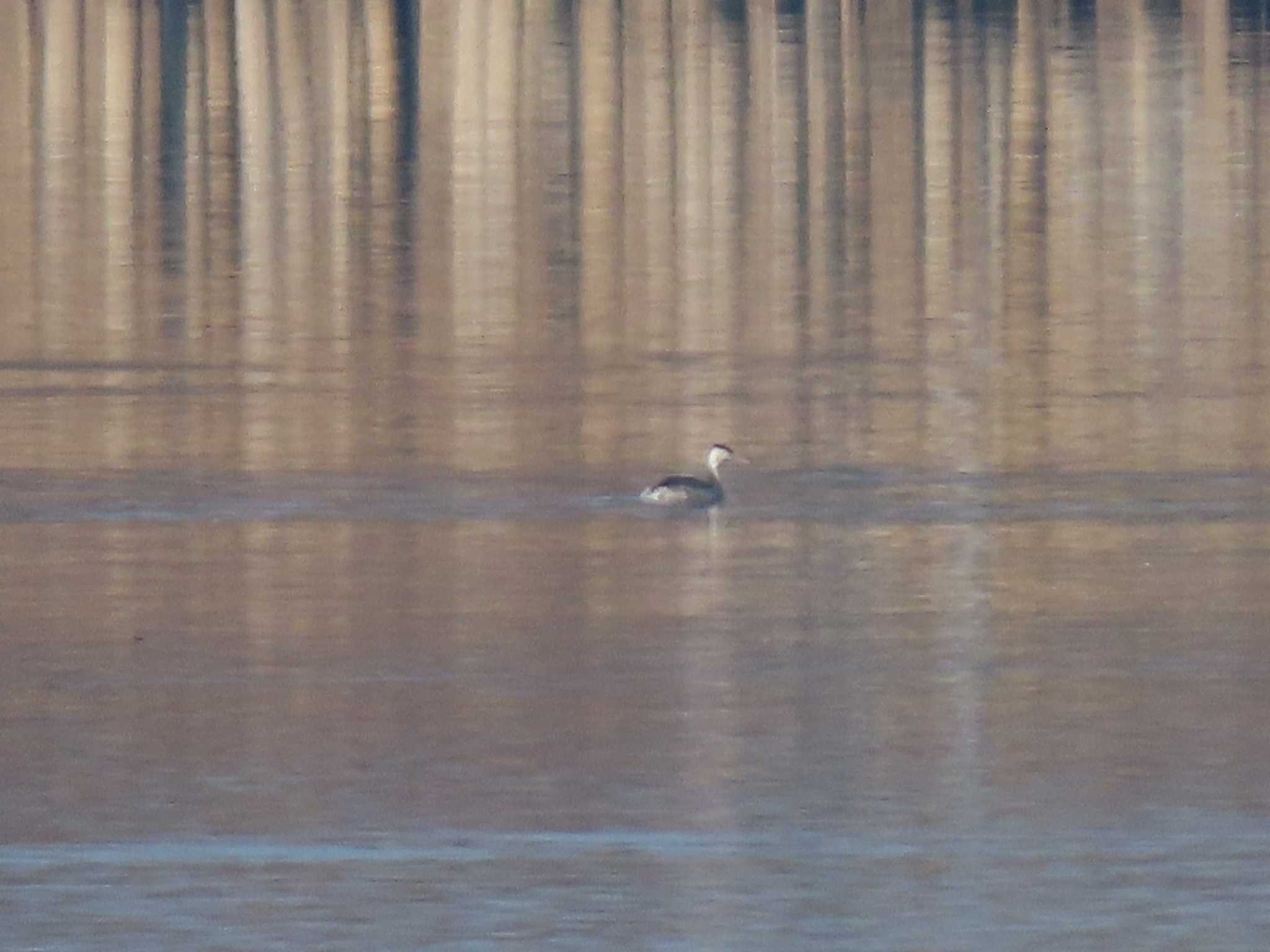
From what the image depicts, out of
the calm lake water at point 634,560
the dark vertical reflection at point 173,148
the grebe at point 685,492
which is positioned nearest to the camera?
the calm lake water at point 634,560

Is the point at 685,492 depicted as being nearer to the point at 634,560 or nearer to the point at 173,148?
the point at 634,560

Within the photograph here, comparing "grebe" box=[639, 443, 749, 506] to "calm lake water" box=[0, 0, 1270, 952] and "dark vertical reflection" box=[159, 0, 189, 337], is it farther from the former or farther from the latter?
"dark vertical reflection" box=[159, 0, 189, 337]

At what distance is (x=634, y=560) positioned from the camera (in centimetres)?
1114

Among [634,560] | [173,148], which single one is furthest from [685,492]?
[173,148]

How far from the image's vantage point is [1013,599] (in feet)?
34.1

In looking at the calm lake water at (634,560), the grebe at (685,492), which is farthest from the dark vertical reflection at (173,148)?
the grebe at (685,492)

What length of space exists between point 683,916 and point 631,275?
12.4 m

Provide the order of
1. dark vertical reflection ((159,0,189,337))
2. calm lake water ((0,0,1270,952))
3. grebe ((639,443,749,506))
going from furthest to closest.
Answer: dark vertical reflection ((159,0,189,337))
grebe ((639,443,749,506))
calm lake water ((0,0,1270,952))

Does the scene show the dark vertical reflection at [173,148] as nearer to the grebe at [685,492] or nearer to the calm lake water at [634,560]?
the calm lake water at [634,560]

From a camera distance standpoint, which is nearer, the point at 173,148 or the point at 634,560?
the point at 634,560

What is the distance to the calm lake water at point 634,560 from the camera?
7.43 meters

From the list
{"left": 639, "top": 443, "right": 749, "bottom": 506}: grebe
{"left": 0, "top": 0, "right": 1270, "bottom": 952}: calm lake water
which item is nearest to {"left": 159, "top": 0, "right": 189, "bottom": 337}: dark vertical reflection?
{"left": 0, "top": 0, "right": 1270, "bottom": 952}: calm lake water

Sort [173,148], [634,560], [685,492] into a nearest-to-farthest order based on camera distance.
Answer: [634,560], [685,492], [173,148]

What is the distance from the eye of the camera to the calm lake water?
7.43m
